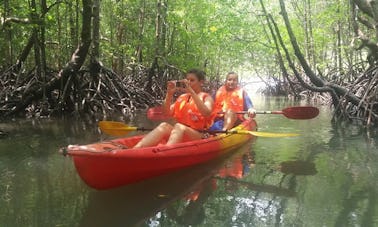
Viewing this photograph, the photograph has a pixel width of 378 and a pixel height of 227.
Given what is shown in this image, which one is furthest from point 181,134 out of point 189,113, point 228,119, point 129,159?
point 228,119

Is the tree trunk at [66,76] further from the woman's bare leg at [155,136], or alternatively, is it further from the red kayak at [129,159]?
the woman's bare leg at [155,136]

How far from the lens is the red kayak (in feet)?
10.7

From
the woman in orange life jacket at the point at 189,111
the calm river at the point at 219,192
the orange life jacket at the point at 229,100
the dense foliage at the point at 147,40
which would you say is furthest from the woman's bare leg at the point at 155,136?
the dense foliage at the point at 147,40

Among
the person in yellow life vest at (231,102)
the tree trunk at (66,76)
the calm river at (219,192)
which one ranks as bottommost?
the calm river at (219,192)

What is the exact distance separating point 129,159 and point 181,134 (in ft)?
3.22

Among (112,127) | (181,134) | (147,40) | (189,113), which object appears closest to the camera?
(181,134)

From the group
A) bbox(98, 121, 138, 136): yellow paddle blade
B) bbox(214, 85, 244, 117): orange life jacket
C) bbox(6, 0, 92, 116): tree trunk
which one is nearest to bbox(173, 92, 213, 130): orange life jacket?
bbox(98, 121, 138, 136): yellow paddle blade

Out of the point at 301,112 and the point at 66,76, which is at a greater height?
the point at 66,76

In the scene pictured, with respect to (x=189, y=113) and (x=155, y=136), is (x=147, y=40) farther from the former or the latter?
(x=155, y=136)

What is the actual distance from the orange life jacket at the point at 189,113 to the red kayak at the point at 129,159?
23cm

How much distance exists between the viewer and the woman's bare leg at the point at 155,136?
4151 mm

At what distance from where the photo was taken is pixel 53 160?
4977mm

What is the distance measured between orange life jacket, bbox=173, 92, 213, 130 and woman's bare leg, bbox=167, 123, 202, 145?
0.14 metres

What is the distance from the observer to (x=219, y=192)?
371 centimetres
